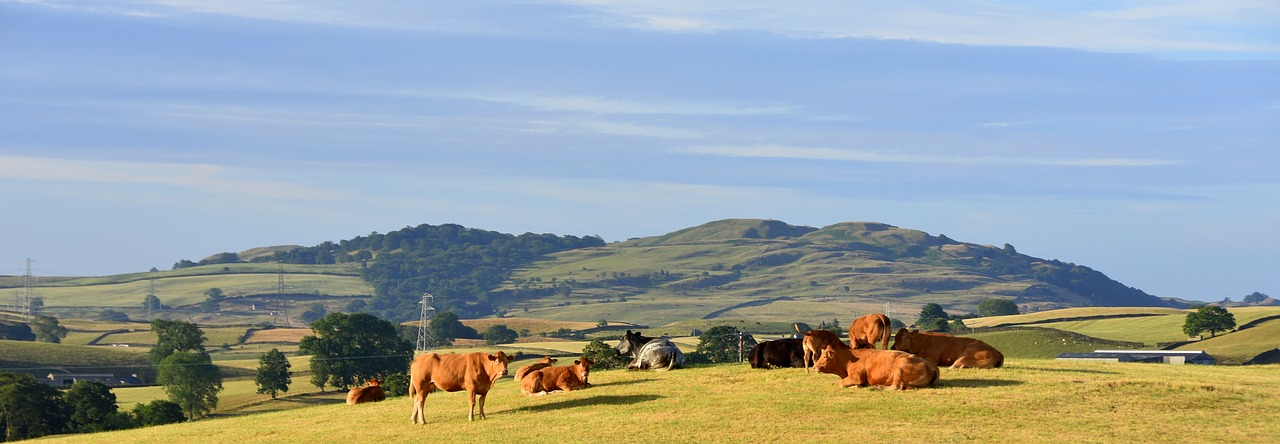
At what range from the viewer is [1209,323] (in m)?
162

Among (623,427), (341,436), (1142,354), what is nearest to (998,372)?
(623,427)

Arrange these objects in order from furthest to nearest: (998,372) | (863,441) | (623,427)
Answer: (998,372), (623,427), (863,441)

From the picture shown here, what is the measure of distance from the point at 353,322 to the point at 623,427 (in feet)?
410

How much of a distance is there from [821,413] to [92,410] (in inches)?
3222

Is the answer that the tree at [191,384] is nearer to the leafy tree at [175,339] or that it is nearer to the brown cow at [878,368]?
the leafy tree at [175,339]

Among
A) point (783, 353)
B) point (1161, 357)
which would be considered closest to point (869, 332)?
point (783, 353)

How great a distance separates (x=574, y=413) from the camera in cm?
3266

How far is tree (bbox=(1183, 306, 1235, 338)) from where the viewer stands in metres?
160

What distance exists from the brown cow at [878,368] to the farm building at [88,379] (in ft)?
497

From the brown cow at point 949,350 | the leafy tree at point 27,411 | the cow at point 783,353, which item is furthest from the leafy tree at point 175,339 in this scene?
the brown cow at point 949,350

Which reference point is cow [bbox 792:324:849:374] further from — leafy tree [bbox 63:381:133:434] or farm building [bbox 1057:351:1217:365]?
leafy tree [bbox 63:381:133:434]

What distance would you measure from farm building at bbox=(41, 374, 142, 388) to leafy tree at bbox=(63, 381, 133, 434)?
2678 inches

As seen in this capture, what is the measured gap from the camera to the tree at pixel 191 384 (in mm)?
134875

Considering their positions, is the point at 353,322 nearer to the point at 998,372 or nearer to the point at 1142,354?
the point at 1142,354
